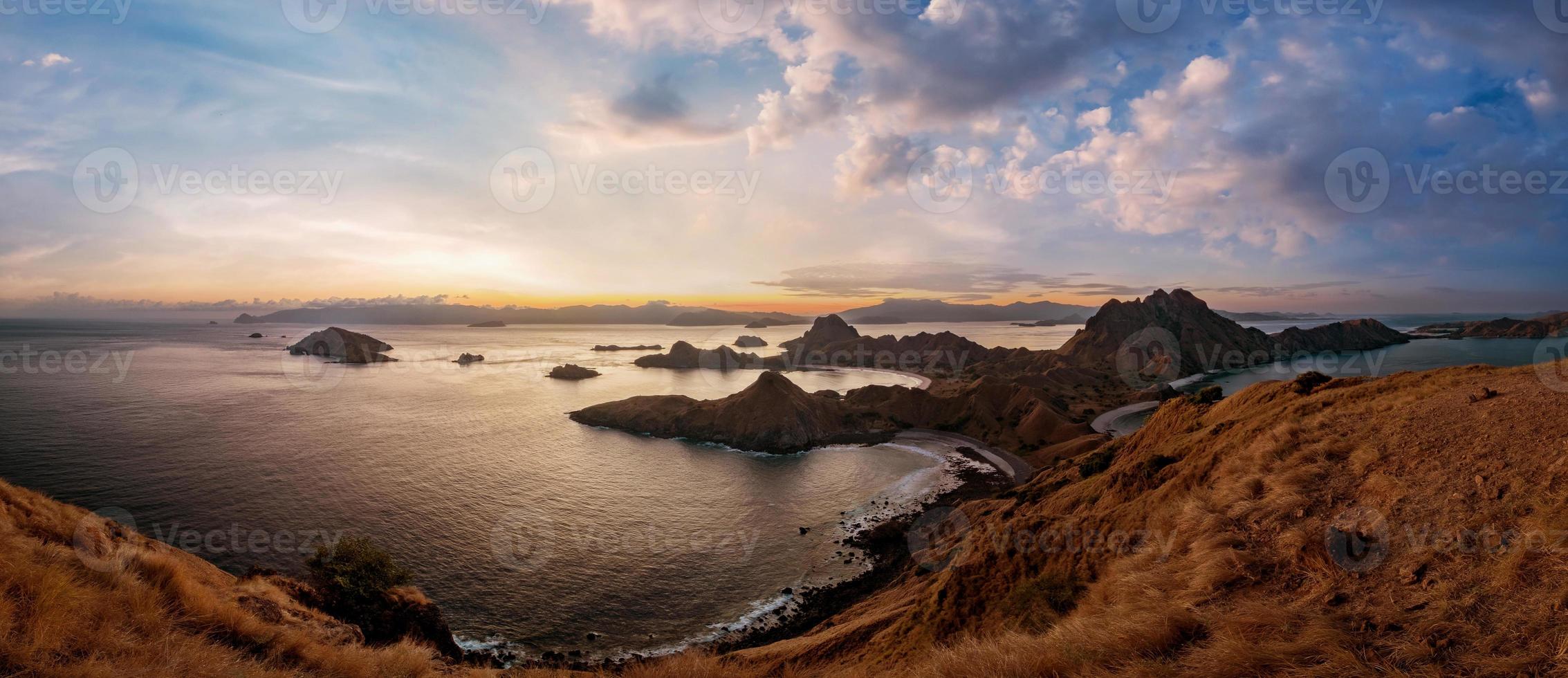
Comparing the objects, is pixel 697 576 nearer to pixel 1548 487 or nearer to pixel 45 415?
pixel 1548 487

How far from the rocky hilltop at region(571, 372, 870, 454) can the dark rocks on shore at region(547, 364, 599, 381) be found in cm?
4918

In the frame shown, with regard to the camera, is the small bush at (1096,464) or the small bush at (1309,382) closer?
the small bush at (1309,382)

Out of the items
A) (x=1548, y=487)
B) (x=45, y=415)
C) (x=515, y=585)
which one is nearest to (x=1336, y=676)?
(x=1548, y=487)

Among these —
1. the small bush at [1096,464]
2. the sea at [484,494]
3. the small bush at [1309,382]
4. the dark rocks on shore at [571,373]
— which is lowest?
the sea at [484,494]

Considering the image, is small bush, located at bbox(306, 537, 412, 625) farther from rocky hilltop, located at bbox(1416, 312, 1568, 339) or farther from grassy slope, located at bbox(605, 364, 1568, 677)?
rocky hilltop, located at bbox(1416, 312, 1568, 339)

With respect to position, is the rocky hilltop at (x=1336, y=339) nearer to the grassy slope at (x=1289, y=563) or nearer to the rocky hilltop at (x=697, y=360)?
the rocky hilltop at (x=697, y=360)

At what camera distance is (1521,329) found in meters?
157

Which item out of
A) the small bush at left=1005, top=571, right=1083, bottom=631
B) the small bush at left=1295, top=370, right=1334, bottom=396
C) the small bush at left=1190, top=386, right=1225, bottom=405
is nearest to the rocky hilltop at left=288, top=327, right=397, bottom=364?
the small bush at left=1005, top=571, right=1083, bottom=631

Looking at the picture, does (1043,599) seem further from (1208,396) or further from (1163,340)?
(1163,340)

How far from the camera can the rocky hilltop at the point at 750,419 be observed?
6494 centimetres

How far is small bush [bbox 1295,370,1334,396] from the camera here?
646 inches

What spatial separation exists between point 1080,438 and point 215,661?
61.8m

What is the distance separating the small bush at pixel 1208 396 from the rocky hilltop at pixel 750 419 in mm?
45215

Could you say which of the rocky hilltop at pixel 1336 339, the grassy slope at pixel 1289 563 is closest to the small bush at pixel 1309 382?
the grassy slope at pixel 1289 563
